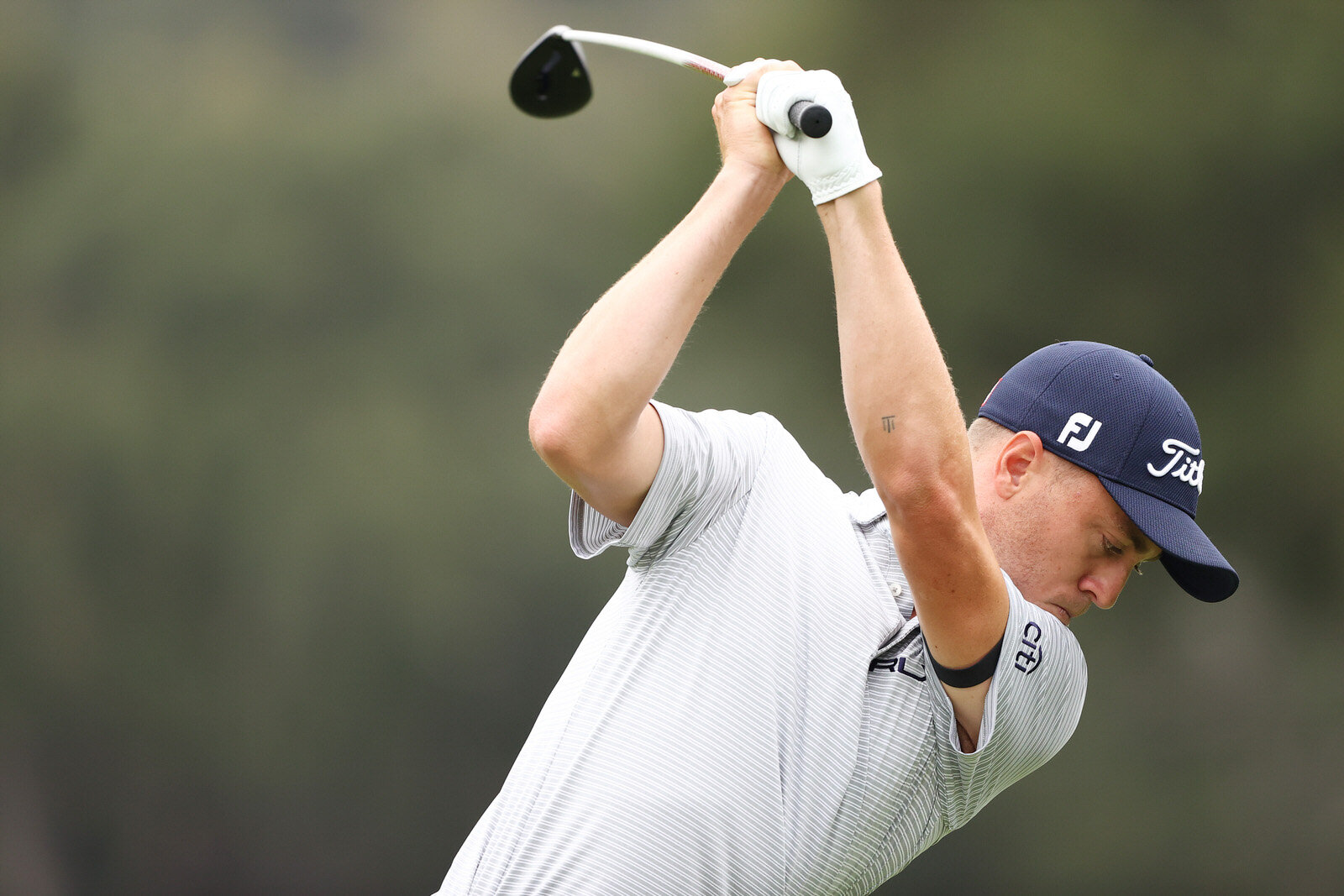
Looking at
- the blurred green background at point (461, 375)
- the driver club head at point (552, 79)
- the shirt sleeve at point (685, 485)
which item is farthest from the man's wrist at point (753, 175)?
the blurred green background at point (461, 375)

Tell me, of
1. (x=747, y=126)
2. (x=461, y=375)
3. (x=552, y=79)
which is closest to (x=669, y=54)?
(x=747, y=126)

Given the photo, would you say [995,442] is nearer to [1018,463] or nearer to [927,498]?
[1018,463]

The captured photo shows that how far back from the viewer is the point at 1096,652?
10.0ft

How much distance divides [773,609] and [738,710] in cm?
10

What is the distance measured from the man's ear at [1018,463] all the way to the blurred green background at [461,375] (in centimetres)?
164

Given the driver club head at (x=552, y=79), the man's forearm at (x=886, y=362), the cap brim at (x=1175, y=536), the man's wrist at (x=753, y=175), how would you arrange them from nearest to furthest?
1. the man's forearm at (x=886, y=362)
2. the man's wrist at (x=753, y=175)
3. the cap brim at (x=1175, y=536)
4. the driver club head at (x=552, y=79)

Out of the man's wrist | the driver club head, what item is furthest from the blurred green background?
the man's wrist

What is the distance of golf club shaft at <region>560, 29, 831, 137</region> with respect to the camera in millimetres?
1086

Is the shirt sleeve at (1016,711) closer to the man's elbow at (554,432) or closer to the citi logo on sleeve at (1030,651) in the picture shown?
the citi logo on sleeve at (1030,651)

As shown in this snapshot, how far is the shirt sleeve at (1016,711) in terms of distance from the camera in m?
1.21

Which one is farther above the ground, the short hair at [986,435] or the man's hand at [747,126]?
the man's hand at [747,126]

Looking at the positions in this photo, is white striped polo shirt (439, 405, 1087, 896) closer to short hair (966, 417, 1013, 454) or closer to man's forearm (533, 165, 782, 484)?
man's forearm (533, 165, 782, 484)

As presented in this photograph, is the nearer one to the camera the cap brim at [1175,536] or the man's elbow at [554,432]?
the man's elbow at [554,432]

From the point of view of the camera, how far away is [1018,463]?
4.55 feet
